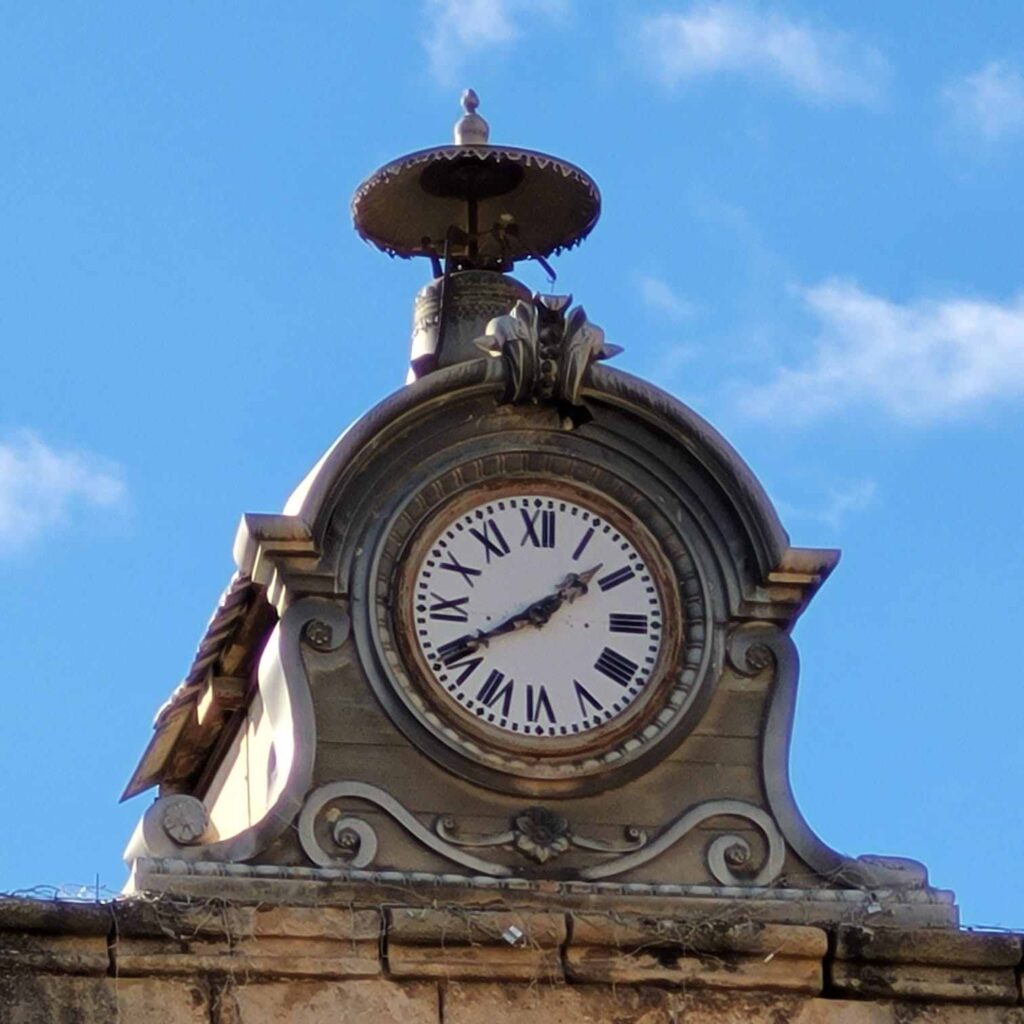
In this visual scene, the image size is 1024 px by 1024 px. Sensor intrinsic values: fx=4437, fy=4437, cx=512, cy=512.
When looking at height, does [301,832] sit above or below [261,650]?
below

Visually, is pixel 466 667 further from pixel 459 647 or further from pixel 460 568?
pixel 460 568

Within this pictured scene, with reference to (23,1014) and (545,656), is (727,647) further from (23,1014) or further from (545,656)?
(23,1014)

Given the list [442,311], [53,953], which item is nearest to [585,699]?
[442,311]

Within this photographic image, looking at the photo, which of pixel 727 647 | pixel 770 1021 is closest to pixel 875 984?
pixel 770 1021

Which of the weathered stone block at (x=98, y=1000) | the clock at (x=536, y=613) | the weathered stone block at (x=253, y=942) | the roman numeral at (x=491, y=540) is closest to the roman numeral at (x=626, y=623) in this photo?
the clock at (x=536, y=613)

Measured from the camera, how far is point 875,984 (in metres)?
15.3

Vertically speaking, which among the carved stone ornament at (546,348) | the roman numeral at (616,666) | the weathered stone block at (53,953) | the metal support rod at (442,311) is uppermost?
the metal support rod at (442,311)

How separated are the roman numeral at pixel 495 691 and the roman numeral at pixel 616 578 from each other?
1.68 feet

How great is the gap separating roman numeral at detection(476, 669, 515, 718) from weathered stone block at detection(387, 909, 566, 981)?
34.5 inches

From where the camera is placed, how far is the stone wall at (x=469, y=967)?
14.7m

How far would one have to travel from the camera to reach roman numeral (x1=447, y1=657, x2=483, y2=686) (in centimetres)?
1557

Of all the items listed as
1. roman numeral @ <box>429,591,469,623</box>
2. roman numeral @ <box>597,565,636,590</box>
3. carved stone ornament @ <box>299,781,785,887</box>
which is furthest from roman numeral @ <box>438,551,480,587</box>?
carved stone ornament @ <box>299,781,785,887</box>

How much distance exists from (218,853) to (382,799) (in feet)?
2.06

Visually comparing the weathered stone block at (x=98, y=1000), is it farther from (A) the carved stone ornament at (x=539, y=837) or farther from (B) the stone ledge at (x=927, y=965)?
(B) the stone ledge at (x=927, y=965)
